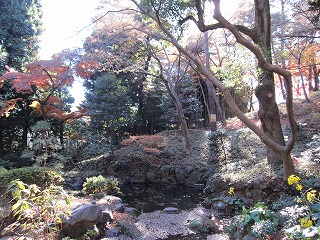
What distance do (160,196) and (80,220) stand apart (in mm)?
4514

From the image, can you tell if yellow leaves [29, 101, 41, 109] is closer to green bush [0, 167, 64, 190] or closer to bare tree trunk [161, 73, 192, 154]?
bare tree trunk [161, 73, 192, 154]

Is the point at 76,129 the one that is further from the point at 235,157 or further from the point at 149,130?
the point at 235,157

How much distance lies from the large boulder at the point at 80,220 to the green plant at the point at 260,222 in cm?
238

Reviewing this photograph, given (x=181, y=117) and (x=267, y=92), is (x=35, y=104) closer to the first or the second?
(x=181, y=117)

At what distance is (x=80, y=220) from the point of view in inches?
157

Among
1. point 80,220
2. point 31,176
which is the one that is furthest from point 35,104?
point 80,220

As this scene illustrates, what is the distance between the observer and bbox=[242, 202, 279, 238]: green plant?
3.35 meters

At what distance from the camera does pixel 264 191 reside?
208 inches

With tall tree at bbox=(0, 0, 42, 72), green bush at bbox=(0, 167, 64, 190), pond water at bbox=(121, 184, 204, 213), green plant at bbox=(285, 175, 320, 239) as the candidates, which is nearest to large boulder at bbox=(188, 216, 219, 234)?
pond water at bbox=(121, 184, 204, 213)

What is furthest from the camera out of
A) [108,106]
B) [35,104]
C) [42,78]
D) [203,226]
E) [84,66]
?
[108,106]

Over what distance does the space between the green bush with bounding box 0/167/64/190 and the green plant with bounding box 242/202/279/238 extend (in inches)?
154

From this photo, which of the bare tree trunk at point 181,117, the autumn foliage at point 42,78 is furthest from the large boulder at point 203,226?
the autumn foliage at point 42,78

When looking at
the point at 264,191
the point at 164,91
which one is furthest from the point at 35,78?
the point at 264,191

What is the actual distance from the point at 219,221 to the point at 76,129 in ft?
42.2
